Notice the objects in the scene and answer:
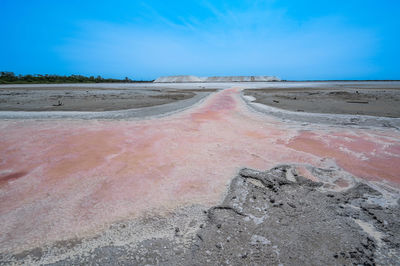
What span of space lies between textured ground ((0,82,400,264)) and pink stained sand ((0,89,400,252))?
0.07ft

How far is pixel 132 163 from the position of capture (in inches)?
156

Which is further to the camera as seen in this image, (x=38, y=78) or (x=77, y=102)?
(x=38, y=78)

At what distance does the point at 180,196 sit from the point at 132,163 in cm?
162

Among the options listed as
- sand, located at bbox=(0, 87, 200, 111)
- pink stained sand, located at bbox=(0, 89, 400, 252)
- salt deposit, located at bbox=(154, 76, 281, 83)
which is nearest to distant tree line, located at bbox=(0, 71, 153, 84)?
sand, located at bbox=(0, 87, 200, 111)

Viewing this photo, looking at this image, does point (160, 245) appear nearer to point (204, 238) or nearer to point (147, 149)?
point (204, 238)

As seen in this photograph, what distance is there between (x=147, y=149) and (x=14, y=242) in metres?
2.94

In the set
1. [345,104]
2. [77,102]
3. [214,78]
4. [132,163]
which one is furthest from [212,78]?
[132,163]

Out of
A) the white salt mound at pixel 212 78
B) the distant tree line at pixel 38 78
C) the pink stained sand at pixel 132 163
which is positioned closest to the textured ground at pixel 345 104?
the pink stained sand at pixel 132 163

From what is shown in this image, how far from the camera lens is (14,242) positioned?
78.4 inches

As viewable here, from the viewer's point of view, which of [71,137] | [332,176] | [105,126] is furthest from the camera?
[105,126]

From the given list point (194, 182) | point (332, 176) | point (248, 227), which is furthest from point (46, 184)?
point (332, 176)

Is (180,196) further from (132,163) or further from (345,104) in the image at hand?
(345,104)

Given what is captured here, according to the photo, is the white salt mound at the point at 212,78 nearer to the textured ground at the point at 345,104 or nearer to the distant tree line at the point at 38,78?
the distant tree line at the point at 38,78

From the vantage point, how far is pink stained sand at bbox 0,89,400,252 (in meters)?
2.45
